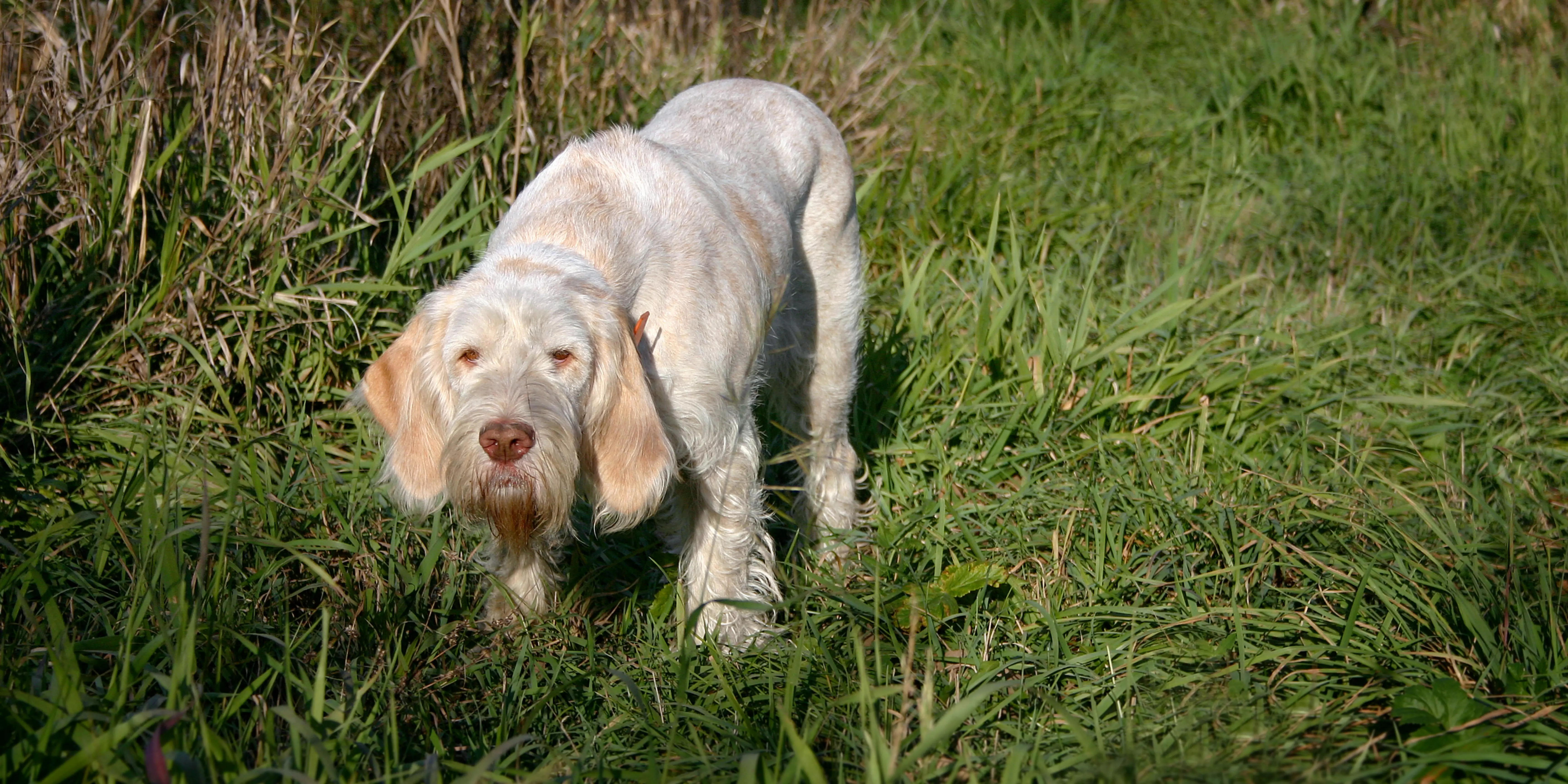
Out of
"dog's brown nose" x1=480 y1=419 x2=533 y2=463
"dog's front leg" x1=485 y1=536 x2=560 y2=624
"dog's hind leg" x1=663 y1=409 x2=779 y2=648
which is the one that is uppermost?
"dog's brown nose" x1=480 y1=419 x2=533 y2=463

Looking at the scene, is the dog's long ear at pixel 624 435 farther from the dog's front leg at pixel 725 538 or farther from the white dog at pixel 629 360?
the dog's front leg at pixel 725 538

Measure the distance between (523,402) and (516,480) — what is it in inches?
6.3

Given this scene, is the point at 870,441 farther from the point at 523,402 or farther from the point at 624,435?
the point at 523,402

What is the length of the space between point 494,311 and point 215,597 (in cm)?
85

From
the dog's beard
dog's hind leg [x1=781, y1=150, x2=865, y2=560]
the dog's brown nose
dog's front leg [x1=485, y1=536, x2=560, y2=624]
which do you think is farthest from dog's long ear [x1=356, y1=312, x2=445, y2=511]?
dog's hind leg [x1=781, y1=150, x2=865, y2=560]

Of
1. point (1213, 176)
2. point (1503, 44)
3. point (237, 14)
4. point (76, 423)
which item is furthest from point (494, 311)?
point (1503, 44)

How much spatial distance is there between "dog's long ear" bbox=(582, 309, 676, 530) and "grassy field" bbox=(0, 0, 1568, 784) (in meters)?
0.40

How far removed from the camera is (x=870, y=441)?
4.20 meters

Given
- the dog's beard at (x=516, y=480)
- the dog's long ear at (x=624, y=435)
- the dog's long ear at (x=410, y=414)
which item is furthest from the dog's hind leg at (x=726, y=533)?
the dog's long ear at (x=410, y=414)

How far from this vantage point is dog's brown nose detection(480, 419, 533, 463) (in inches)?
91.5

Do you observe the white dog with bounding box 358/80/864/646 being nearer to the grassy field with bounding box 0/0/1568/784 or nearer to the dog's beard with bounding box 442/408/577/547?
the dog's beard with bounding box 442/408/577/547

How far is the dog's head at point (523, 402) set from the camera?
2.38 meters

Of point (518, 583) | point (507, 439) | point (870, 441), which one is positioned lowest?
point (870, 441)

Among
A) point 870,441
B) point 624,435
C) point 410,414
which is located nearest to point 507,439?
point 624,435
